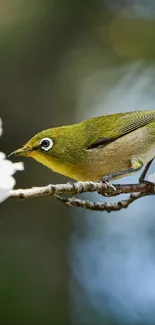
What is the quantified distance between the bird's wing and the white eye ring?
8 cm

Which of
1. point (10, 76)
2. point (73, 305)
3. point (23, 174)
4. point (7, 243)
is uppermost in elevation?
point (10, 76)

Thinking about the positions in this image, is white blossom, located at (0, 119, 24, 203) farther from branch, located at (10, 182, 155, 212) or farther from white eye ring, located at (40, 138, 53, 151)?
white eye ring, located at (40, 138, 53, 151)

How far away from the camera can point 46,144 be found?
21.6 inches

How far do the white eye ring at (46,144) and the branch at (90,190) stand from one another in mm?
49

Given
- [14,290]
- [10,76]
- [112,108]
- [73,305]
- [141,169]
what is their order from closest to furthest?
[141,169] < [112,108] < [14,290] < [73,305] < [10,76]

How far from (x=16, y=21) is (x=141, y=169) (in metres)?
0.98

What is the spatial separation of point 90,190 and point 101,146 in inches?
8.3

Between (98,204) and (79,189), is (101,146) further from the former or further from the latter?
(79,189)

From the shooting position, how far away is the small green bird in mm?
574

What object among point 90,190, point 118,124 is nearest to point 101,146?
point 118,124

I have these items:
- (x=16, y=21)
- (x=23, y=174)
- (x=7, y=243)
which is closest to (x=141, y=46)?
(x=16, y=21)

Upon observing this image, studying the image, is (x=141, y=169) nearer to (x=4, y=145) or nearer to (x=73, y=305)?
(x=4, y=145)

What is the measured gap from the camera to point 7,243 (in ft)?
4.53

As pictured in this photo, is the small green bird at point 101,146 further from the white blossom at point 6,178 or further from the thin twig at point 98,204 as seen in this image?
the white blossom at point 6,178
